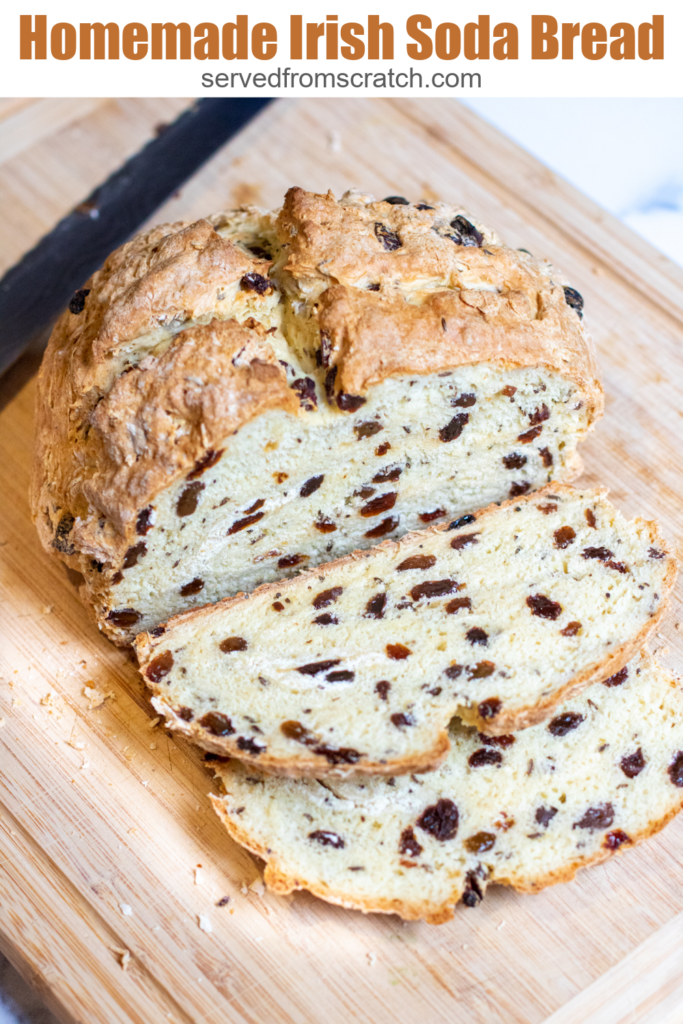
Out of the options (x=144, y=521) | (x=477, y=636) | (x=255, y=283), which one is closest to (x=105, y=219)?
(x=255, y=283)

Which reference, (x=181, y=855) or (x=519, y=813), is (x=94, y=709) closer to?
(x=181, y=855)

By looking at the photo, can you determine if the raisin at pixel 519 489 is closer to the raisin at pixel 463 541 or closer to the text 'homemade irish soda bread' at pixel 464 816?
the raisin at pixel 463 541

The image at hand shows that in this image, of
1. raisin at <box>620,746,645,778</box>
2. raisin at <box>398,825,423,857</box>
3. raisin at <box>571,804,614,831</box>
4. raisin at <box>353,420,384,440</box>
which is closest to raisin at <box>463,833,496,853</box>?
raisin at <box>398,825,423,857</box>

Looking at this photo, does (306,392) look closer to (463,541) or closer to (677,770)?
(463,541)

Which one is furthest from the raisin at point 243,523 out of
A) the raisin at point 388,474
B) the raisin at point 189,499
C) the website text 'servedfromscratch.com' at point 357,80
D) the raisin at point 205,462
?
the website text 'servedfromscratch.com' at point 357,80

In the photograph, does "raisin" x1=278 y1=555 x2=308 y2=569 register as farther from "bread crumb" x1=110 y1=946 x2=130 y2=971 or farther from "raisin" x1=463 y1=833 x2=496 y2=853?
"bread crumb" x1=110 y1=946 x2=130 y2=971

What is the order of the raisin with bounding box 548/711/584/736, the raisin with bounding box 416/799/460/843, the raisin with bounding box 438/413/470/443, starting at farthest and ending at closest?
the raisin with bounding box 438/413/470/443, the raisin with bounding box 548/711/584/736, the raisin with bounding box 416/799/460/843
